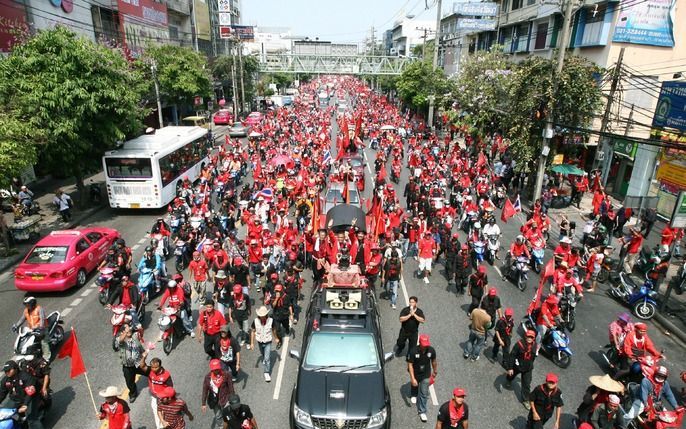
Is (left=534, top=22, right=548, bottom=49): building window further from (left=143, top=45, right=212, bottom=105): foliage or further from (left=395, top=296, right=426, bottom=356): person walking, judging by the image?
(left=395, top=296, right=426, bottom=356): person walking

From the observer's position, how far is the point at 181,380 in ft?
31.2

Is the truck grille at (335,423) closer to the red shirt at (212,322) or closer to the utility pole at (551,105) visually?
the red shirt at (212,322)

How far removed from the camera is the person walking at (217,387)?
7430mm

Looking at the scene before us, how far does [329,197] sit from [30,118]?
37.9 ft

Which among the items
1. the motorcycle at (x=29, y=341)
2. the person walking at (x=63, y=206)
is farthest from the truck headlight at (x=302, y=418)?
the person walking at (x=63, y=206)

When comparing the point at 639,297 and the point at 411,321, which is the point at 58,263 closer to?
the point at 411,321

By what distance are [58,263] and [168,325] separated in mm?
5029

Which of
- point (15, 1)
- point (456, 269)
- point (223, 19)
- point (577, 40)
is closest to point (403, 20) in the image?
point (223, 19)

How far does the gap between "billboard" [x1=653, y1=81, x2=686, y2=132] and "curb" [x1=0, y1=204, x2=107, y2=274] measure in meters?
26.5

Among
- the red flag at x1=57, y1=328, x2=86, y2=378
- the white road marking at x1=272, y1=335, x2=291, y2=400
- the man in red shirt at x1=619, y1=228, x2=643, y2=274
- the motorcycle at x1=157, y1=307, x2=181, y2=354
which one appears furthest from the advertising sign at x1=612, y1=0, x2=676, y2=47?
the red flag at x1=57, y1=328, x2=86, y2=378

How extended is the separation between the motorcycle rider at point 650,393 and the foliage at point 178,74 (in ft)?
132

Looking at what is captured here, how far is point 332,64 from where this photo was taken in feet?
234

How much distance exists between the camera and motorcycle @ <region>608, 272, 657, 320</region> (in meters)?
12.5

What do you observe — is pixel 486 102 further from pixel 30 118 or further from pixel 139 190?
pixel 30 118
